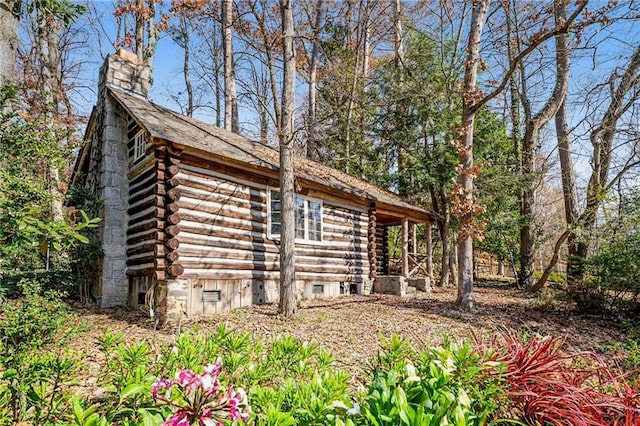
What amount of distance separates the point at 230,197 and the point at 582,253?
1099 centimetres

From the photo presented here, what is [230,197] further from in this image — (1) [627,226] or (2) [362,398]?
(1) [627,226]

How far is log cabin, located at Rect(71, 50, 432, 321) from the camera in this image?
8.05m

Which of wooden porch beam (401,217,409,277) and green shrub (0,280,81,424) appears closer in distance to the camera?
green shrub (0,280,81,424)

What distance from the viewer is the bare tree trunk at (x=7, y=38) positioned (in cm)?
443

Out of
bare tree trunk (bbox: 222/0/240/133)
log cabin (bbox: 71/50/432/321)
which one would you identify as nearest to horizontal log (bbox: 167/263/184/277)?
log cabin (bbox: 71/50/432/321)

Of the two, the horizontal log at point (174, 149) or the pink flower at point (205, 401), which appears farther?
the horizontal log at point (174, 149)

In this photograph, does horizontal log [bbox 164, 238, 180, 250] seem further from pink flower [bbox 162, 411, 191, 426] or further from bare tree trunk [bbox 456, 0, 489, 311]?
pink flower [bbox 162, 411, 191, 426]

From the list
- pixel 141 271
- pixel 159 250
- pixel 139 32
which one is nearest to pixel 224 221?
pixel 159 250

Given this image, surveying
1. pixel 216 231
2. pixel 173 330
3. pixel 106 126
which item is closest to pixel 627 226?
pixel 216 231

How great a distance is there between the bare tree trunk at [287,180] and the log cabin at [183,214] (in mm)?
892

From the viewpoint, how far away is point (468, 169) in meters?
9.13

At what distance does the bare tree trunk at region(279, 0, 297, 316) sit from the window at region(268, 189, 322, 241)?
175 cm

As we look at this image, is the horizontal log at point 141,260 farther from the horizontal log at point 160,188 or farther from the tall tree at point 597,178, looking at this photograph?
the tall tree at point 597,178

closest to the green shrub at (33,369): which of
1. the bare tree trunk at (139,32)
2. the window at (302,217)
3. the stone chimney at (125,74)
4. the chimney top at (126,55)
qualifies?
the window at (302,217)
